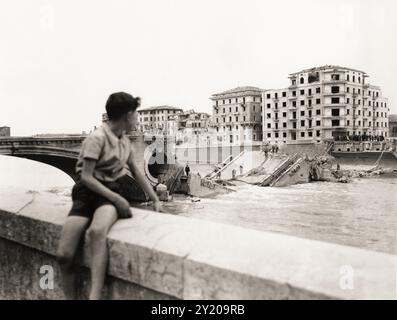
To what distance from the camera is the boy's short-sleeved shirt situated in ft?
8.91

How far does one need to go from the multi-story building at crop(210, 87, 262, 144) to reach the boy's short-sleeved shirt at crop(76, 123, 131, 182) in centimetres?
7197

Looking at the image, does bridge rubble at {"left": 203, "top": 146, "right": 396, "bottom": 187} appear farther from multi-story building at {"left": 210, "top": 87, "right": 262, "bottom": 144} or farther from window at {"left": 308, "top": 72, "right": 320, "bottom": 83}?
multi-story building at {"left": 210, "top": 87, "right": 262, "bottom": 144}

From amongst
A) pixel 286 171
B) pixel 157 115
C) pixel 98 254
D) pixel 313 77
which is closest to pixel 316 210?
pixel 286 171

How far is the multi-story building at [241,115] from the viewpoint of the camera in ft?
A: 251

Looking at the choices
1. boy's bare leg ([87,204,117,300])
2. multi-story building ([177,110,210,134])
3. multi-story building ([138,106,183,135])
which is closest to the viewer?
boy's bare leg ([87,204,117,300])

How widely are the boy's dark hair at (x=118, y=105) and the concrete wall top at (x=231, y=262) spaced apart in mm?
660

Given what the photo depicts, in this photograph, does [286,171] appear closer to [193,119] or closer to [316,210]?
[316,210]

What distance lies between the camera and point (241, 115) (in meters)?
78.2

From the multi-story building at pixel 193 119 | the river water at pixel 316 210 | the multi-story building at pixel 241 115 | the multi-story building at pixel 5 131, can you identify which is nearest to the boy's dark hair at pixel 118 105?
the river water at pixel 316 210

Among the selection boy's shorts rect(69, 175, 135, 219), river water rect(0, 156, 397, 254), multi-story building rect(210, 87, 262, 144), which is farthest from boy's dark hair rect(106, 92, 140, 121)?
multi-story building rect(210, 87, 262, 144)

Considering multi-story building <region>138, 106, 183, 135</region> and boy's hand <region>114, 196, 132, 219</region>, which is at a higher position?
multi-story building <region>138, 106, 183, 135</region>
